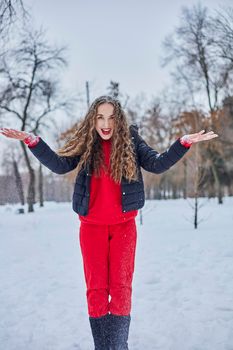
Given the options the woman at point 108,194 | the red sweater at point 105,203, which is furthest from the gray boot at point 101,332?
the red sweater at point 105,203

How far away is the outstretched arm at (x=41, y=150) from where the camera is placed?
2219mm

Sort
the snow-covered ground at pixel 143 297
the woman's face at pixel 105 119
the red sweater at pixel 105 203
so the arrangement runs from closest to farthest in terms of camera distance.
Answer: the red sweater at pixel 105 203 → the woman's face at pixel 105 119 → the snow-covered ground at pixel 143 297

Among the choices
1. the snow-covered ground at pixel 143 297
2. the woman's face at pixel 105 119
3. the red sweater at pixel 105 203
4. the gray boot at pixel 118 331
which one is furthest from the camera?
the snow-covered ground at pixel 143 297

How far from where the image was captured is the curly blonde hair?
2330 mm

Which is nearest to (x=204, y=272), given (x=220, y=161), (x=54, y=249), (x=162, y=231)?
(x=54, y=249)

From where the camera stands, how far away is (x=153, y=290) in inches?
162

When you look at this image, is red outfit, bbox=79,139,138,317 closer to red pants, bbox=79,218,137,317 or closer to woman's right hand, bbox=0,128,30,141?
red pants, bbox=79,218,137,317

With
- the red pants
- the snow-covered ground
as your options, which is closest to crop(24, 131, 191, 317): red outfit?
the red pants

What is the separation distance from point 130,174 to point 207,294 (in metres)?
2.19

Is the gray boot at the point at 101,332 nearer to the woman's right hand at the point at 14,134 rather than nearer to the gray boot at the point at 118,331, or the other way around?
the gray boot at the point at 118,331

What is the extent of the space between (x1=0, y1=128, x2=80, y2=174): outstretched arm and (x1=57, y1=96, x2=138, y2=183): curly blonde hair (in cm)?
10

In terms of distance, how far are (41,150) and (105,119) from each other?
20.4 inches

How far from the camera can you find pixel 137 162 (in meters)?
2.45

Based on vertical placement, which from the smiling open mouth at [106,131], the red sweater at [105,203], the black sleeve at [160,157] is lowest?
the red sweater at [105,203]
